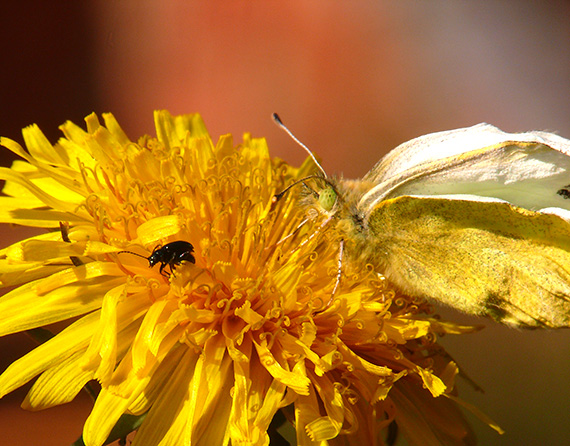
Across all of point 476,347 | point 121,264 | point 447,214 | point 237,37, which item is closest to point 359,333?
point 447,214

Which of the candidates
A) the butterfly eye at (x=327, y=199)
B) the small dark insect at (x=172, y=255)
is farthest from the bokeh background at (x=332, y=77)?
the small dark insect at (x=172, y=255)

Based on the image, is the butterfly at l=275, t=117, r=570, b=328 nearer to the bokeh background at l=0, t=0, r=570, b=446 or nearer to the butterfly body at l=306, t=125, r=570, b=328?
the butterfly body at l=306, t=125, r=570, b=328

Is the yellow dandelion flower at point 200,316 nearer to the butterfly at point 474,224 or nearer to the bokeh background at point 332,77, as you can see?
the butterfly at point 474,224

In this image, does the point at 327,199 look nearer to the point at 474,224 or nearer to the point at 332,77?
the point at 474,224

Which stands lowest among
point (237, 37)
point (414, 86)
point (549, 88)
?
point (549, 88)

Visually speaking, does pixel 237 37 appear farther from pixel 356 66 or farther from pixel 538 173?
pixel 538 173

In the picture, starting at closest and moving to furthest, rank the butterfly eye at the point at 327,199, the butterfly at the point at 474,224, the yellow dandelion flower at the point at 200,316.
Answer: the yellow dandelion flower at the point at 200,316
the butterfly at the point at 474,224
the butterfly eye at the point at 327,199
